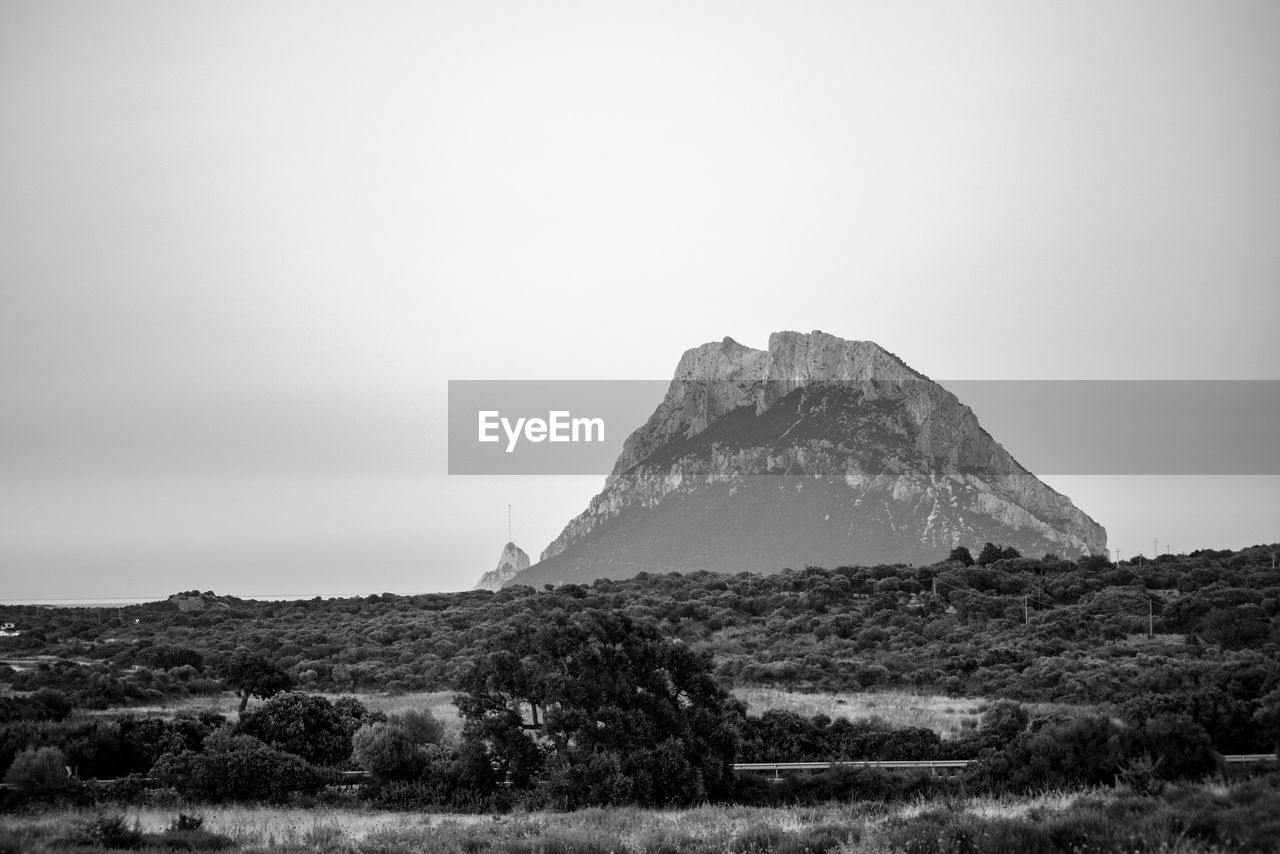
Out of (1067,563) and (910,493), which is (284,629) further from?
(910,493)

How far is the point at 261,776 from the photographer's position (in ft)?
67.1

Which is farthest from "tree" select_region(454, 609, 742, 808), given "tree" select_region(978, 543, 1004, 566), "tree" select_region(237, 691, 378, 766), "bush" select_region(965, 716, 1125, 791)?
"tree" select_region(978, 543, 1004, 566)

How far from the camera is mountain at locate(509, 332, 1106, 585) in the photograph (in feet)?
415

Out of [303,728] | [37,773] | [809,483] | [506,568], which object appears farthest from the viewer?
[506,568]

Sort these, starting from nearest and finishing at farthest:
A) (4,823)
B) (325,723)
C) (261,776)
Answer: (4,823) < (261,776) < (325,723)

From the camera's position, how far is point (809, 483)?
13812 centimetres

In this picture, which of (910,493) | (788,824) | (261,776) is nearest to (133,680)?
(261,776)

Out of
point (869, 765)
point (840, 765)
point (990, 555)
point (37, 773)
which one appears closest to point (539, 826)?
point (840, 765)

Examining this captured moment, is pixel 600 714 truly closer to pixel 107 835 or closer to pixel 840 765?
pixel 840 765

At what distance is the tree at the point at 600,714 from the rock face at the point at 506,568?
14443 centimetres

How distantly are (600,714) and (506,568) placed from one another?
160 metres

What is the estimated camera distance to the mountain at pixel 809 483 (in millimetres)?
126562

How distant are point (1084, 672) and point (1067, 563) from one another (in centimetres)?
4025

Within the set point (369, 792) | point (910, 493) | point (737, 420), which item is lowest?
point (369, 792)
